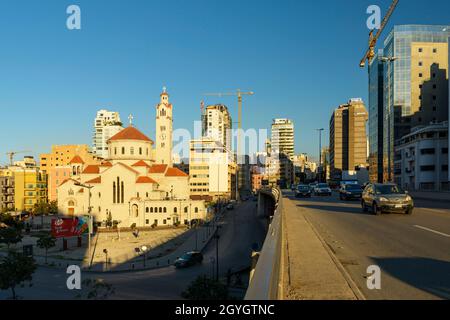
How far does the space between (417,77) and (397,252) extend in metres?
84.8

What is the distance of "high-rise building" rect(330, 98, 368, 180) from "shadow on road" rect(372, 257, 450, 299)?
137017 millimetres

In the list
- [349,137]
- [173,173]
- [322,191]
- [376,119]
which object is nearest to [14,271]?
[322,191]

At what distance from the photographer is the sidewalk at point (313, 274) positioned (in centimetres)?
540

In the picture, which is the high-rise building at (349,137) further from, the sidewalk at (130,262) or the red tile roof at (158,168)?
the sidewalk at (130,262)

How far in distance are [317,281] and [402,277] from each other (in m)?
1.66

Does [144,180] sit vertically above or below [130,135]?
below

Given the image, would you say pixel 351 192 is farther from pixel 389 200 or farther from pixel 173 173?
pixel 173 173

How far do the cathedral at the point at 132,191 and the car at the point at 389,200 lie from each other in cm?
5463

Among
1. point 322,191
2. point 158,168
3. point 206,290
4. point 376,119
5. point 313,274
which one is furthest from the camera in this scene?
point 376,119

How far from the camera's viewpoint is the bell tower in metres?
83.7

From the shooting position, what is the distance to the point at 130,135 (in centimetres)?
7912

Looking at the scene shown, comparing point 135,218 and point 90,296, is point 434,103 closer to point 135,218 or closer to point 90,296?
point 135,218

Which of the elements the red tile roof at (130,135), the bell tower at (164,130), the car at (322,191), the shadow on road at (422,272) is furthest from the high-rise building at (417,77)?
the shadow on road at (422,272)

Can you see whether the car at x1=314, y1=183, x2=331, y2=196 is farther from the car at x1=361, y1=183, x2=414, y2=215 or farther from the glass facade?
the glass facade
